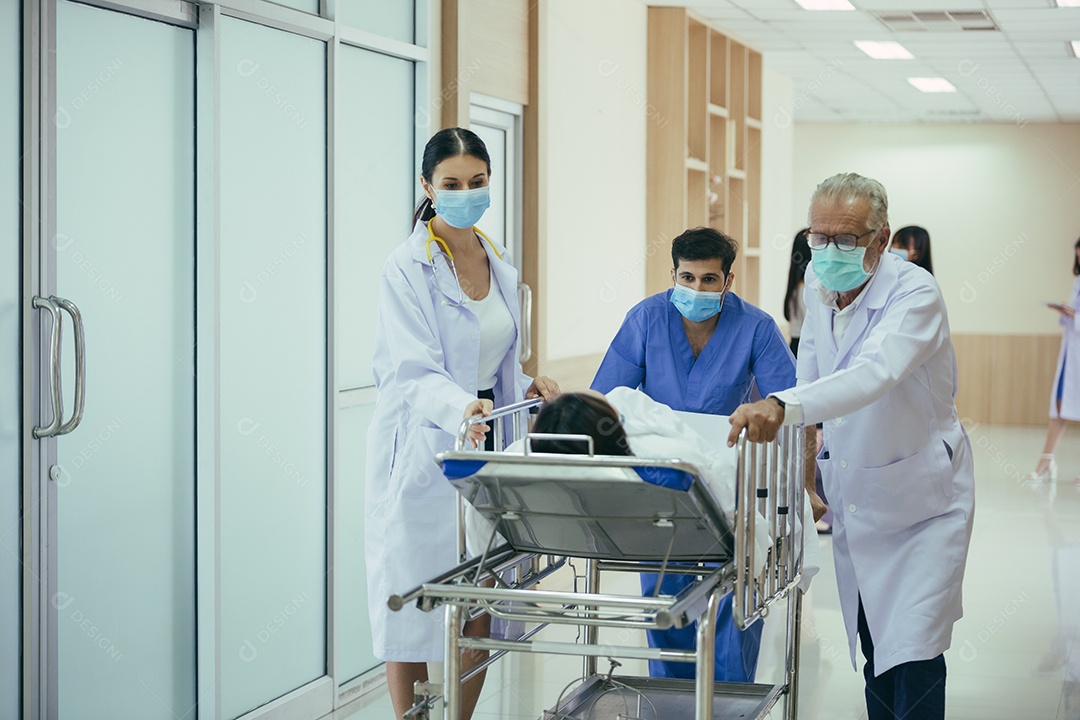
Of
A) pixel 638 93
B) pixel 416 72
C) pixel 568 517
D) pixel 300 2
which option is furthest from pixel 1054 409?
pixel 568 517

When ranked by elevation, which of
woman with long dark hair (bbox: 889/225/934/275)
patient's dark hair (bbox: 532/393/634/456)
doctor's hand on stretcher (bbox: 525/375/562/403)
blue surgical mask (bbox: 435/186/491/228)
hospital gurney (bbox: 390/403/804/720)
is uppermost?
woman with long dark hair (bbox: 889/225/934/275)

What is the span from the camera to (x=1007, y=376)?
12172 mm

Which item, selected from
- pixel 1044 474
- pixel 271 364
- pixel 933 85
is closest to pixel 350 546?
pixel 271 364

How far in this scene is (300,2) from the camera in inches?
142

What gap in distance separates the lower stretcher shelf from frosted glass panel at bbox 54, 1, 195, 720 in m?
1.23

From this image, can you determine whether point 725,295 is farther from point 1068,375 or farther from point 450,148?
point 1068,375

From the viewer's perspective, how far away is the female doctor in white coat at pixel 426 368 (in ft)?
8.97

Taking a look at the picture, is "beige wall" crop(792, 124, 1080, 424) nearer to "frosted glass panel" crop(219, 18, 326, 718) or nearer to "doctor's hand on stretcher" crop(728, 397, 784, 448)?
"frosted glass panel" crop(219, 18, 326, 718)

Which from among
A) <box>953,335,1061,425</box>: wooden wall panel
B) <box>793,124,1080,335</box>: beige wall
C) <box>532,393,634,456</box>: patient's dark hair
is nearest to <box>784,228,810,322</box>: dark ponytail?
<box>532,393,634,456</box>: patient's dark hair

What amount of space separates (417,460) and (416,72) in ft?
6.04

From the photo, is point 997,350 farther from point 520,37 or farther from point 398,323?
point 398,323

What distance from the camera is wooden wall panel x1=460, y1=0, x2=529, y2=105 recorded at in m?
4.41

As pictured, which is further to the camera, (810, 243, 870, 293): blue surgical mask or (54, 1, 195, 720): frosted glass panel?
(54, 1, 195, 720): frosted glass panel

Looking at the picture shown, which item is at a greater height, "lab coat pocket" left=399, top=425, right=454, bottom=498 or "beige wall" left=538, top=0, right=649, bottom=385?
"beige wall" left=538, top=0, right=649, bottom=385
